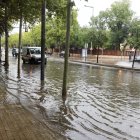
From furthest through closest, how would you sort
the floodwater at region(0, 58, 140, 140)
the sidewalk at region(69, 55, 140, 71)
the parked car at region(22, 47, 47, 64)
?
the parked car at region(22, 47, 47, 64), the sidewalk at region(69, 55, 140, 71), the floodwater at region(0, 58, 140, 140)

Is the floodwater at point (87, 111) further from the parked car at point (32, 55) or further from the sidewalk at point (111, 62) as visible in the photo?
the parked car at point (32, 55)

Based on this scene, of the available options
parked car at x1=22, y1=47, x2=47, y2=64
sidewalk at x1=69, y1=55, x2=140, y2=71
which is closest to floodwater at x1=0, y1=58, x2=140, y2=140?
sidewalk at x1=69, y1=55, x2=140, y2=71

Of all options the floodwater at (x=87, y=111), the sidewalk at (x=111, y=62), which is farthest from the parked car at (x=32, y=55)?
the floodwater at (x=87, y=111)

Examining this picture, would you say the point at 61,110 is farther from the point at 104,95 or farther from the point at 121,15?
the point at 121,15

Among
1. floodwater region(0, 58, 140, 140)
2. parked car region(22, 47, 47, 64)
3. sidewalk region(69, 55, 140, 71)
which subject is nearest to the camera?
floodwater region(0, 58, 140, 140)

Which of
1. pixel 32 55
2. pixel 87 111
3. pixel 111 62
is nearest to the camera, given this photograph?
pixel 87 111

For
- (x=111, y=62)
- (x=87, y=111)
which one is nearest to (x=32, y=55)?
(x=111, y=62)

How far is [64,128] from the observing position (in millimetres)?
8961

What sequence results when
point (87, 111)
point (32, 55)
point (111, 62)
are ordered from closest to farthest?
point (87, 111) < point (32, 55) < point (111, 62)

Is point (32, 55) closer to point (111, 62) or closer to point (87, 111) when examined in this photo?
point (111, 62)

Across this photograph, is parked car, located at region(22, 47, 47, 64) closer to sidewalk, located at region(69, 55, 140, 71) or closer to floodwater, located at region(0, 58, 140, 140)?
sidewalk, located at region(69, 55, 140, 71)

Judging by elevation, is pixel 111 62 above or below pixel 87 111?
below

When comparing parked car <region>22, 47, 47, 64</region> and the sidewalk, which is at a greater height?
parked car <region>22, 47, 47, 64</region>

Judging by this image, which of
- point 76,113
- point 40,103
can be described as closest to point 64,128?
point 76,113
